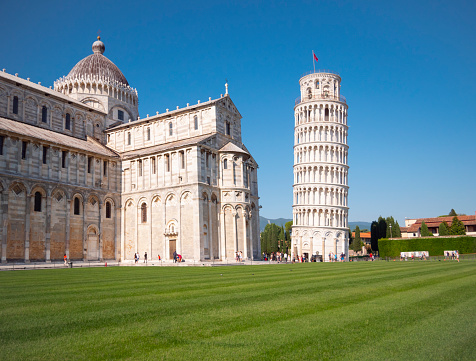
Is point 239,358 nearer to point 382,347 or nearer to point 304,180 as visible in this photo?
point 382,347

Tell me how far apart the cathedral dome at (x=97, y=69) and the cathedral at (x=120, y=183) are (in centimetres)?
697

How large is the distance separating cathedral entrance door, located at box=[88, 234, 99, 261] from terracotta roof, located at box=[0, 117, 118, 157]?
10117 mm

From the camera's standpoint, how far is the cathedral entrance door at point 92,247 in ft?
159

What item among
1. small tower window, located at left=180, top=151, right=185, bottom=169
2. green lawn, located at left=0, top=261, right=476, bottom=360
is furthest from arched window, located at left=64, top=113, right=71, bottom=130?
green lawn, located at left=0, top=261, right=476, bottom=360

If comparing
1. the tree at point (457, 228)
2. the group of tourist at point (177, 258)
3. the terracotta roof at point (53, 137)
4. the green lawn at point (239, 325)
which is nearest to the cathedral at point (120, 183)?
the terracotta roof at point (53, 137)

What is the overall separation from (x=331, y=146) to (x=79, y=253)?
55609 mm

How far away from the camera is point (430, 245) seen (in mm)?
67250

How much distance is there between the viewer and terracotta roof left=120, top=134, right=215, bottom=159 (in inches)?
1945

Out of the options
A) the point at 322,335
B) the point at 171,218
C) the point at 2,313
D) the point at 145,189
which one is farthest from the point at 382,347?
the point at 145,189

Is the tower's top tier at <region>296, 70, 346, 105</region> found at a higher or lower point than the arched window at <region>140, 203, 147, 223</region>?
higher

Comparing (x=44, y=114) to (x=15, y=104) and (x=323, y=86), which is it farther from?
(x=323, y=86)

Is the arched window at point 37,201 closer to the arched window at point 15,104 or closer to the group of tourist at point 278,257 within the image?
the arched window at point 15,104

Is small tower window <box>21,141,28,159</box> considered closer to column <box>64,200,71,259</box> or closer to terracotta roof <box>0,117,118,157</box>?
terracotta roof <box>0,117,118,157</box>

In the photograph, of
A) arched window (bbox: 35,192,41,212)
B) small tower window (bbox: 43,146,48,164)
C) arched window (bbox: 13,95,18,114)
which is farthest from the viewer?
arched window (bbox: 13,95,18,114)
